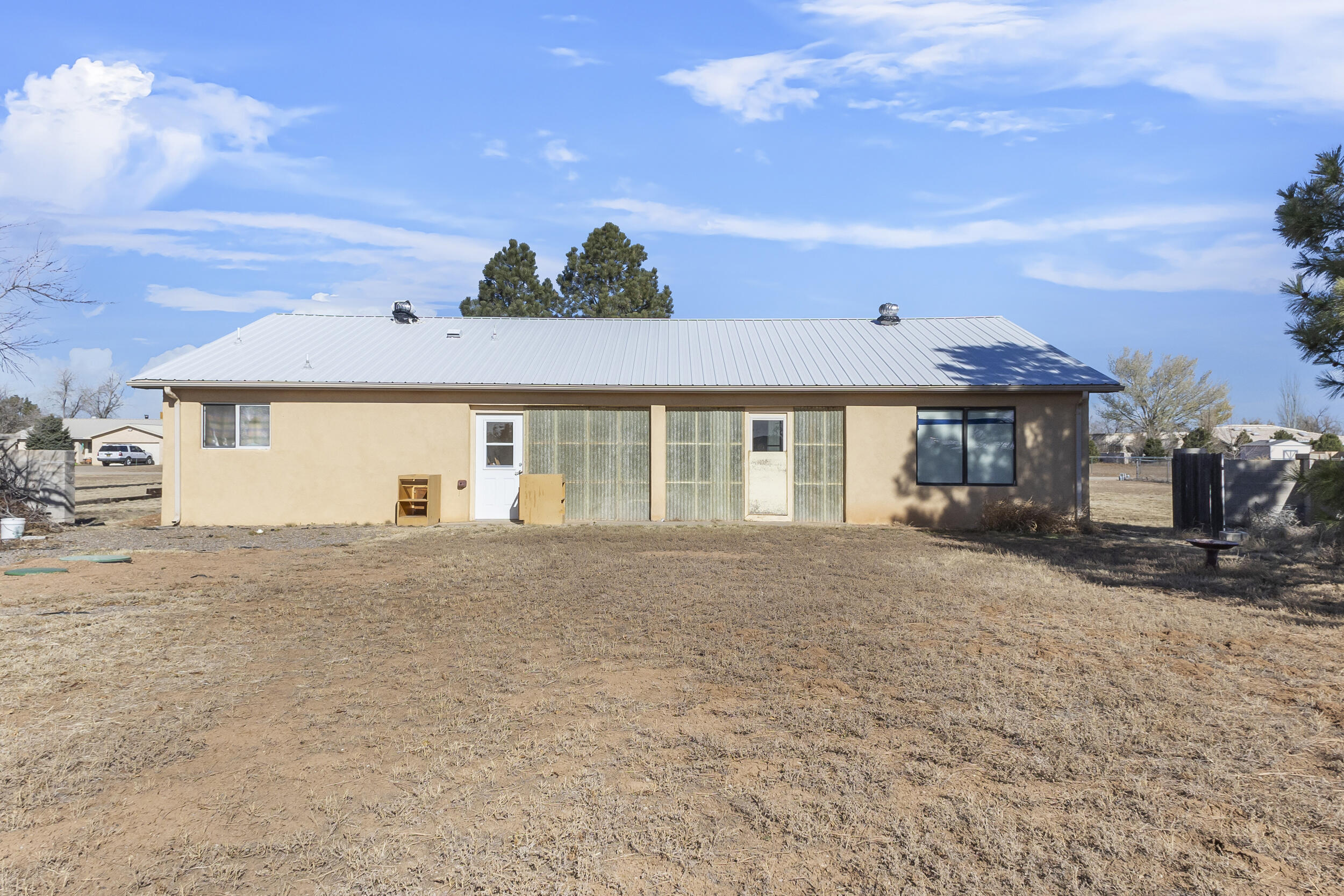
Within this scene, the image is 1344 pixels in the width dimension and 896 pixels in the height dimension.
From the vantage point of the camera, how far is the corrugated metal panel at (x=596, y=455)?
54.2 feet

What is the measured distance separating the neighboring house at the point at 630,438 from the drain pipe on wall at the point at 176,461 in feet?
0.10

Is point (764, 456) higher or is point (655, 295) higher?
point (655, 295)

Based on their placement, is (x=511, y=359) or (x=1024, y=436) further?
(x=511, y=359)

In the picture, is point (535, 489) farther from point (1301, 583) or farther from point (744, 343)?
point (1301, 583)

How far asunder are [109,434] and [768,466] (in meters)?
78.1

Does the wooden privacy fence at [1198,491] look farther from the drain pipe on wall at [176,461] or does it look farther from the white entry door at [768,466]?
the drain pipe on wall at [176,461]

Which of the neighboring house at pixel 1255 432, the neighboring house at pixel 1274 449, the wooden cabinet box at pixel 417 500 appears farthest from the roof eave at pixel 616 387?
the neighboring house at pixel 1255 432

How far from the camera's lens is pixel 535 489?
15.9 meters

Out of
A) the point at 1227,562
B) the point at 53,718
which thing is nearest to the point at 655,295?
the point at 1227,562

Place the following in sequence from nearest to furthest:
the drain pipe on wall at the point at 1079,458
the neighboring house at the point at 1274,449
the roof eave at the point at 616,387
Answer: the roof eave at the point at 616,387, the drain pipe on wall at the point at 1079,458, the neighboring house at the point at 1274,449

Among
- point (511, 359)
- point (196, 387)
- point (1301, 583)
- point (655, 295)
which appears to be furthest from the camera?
point (655, 295)

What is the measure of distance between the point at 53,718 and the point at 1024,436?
15.2m

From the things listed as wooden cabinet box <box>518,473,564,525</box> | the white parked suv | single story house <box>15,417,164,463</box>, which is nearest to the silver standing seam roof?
wooden cabinet box <box>518,473,564,525</box>

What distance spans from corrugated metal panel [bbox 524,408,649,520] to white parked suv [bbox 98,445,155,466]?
182ft
